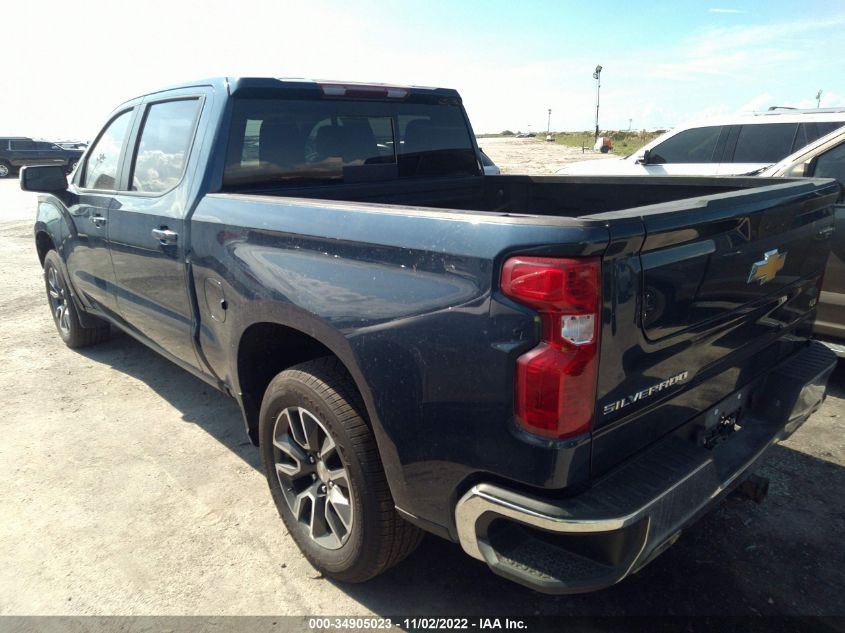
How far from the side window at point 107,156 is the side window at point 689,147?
18.6 feet

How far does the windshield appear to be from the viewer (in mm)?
3076

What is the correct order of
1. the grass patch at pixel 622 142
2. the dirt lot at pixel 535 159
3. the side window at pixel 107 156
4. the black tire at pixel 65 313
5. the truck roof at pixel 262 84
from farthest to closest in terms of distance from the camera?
1. the grass patch at pixel 622 142
2. the dirt lot at pixel 535 159
3. the black tire at pixel 65 313
4. the side window at pixel 107 156
5. the truck roof at pixel 262 84

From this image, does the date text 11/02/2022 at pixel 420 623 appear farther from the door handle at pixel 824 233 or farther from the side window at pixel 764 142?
the side window at pixel 764 142

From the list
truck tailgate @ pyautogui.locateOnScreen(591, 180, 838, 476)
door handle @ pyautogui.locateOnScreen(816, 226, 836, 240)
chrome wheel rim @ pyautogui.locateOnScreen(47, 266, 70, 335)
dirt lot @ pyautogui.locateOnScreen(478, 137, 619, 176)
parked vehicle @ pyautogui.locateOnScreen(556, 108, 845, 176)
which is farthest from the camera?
dirt lot @ pyautogui.locateOnScreen(478, 137, 619, 176)

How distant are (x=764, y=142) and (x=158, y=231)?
226 inches

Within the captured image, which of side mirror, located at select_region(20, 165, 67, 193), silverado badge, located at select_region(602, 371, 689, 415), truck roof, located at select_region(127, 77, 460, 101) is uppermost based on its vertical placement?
truck roof, located at select_region(127, 77, 460, 101)

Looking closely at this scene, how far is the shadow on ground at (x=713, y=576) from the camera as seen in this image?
2430 mm

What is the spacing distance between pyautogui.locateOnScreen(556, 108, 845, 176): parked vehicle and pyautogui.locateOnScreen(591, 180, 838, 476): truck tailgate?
318cm

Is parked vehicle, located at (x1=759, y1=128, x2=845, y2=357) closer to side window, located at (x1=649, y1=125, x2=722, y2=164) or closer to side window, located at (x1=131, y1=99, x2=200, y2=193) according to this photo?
side window, located at (x1=649, y1=125, x2=722, y2=164)

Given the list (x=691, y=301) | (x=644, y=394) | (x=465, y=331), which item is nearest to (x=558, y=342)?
(x=465, y=331)

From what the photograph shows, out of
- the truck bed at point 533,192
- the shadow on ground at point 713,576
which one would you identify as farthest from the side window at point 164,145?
the shadow on ground at point 713,576

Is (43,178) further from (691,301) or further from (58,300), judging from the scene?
(691,301)

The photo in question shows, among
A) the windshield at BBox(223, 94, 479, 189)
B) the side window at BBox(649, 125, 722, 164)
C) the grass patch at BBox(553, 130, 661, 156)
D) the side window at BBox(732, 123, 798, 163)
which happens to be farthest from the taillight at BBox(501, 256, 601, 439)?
the grass patch at BBox(553, 130, 661, 156)

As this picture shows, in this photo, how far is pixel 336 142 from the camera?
3357 mm
